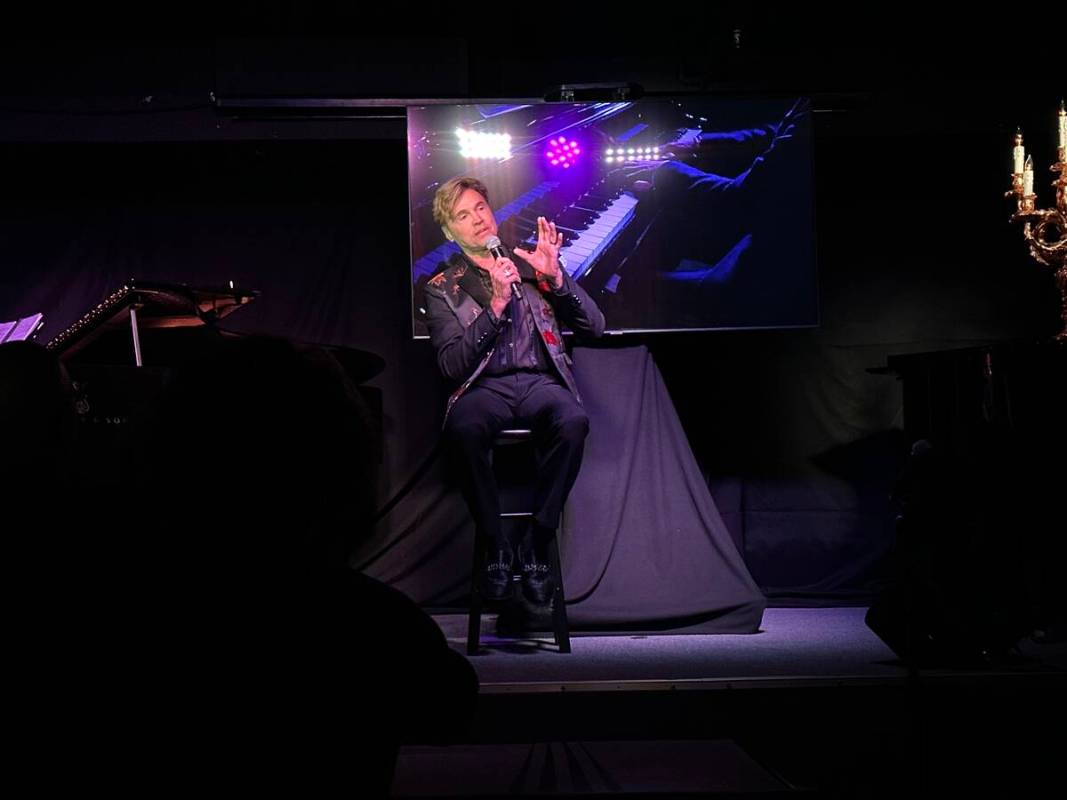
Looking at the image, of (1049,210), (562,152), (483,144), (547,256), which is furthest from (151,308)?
(1049,210)

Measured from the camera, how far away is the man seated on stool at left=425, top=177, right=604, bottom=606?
3594mm

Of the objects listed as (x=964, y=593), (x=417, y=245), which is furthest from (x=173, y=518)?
(x=417, y=245)

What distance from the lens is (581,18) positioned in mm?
4918

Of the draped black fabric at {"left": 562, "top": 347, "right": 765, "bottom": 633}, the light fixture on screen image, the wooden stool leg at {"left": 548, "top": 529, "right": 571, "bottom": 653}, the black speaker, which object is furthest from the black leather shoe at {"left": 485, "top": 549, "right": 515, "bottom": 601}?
the light fixture on screen image

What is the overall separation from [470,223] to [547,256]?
488mm

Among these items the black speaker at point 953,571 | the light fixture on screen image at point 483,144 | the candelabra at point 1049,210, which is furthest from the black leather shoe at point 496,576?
the candelabra at point 1049,210

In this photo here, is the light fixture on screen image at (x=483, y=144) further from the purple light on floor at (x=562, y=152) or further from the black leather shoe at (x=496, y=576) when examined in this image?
the black leather shoe at (x=496, y=576)

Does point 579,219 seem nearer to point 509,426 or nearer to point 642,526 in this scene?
point 509,426

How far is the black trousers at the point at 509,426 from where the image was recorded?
11.7 feet

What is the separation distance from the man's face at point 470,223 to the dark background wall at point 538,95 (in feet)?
2.63

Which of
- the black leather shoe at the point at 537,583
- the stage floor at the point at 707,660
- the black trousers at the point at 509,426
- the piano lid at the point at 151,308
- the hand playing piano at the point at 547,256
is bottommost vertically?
the stage floor at the point at 707,660

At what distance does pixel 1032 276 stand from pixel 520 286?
2816 millimetres

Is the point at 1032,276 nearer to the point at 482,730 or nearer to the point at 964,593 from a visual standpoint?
the point at 964,593

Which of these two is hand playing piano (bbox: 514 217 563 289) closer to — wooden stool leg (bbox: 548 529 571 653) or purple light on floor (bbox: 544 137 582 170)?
purple light on floor (bbox: 544 137 582 170)
